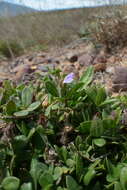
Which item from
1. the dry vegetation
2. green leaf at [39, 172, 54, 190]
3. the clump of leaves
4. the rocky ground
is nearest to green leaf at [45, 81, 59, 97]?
the clump of leaves

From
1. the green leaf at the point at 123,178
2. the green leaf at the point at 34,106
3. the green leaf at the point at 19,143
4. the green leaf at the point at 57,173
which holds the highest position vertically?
the green leaf at the point at 34,106

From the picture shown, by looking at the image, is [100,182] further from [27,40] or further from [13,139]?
[27,40]

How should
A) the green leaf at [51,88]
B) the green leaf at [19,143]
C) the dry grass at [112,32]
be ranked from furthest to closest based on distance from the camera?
1. the dry grass at [112,32]
2. the green leaf at [51,88]
3. the green leaf at [19,143]

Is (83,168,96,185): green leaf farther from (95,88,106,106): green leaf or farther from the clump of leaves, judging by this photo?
(95,88,106,106): green leaf

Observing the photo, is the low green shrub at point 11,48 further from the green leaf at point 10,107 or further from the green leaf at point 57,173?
the green leaf at point 57,173

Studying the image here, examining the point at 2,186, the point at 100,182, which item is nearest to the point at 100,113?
the point at 100,182

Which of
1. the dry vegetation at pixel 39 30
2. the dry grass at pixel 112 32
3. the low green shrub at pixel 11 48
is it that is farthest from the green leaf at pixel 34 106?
the low green shrub at pixel 11 48

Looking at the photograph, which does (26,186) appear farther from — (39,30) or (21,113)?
(39,30)
